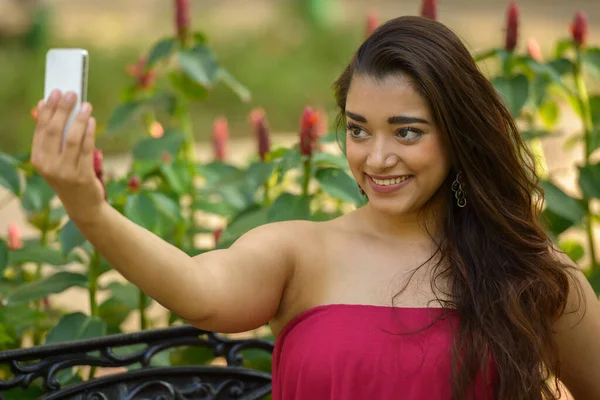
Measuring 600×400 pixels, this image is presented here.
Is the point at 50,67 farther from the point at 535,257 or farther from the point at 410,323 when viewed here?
the point at 535,257

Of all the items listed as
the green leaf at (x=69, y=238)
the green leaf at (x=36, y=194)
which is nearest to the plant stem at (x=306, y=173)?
the green leaf at (x=69, y=238)

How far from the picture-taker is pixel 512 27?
7.00 ft

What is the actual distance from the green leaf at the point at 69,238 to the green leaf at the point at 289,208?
0.37 meters

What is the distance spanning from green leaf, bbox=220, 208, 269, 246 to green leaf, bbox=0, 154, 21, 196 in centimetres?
42

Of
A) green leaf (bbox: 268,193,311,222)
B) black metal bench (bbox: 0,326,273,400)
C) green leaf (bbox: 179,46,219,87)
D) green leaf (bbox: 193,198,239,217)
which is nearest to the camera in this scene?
black metal bench (bbox: 0,326,273,400)

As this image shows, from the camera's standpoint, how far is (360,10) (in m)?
9.83

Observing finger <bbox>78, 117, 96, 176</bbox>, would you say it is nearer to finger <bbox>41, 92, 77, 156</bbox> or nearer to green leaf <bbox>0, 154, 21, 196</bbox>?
finger <bbox>41, 92, 77, 156</bbox>

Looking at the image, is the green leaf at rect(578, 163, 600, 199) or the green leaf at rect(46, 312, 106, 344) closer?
the green leaf at rect(46, 312, 106, 344)

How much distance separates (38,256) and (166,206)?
28 centimetres

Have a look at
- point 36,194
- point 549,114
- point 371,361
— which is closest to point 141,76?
point 36,194

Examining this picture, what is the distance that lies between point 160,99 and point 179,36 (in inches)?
6.1

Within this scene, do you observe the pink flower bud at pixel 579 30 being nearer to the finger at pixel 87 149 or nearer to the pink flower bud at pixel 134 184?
the pink flower bud at pixel 134 184

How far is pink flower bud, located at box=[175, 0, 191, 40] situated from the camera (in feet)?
7.48

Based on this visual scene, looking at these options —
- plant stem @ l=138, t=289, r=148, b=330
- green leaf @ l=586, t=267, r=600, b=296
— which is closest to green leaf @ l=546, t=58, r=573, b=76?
green leaf @ l=586, t=267, r=600, b=296
